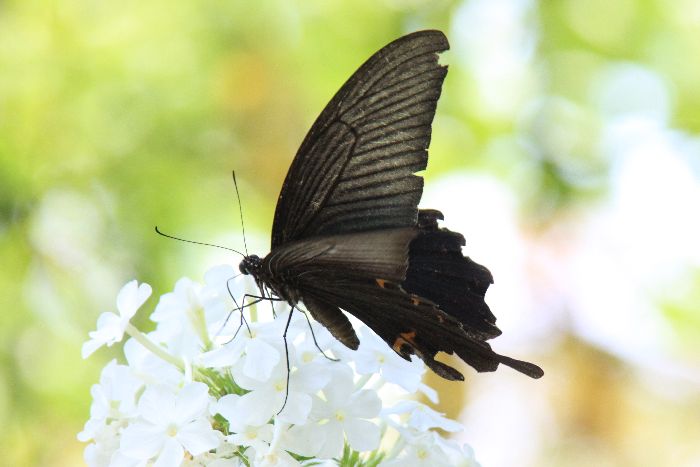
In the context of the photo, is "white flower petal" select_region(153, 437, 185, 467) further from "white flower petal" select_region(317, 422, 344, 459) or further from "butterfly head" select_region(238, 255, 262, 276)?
"butterfly head" select_region(238, 255, 262, 276)

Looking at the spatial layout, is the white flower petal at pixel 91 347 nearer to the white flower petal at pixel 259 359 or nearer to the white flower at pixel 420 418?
the white flower petal at pixel 259 359

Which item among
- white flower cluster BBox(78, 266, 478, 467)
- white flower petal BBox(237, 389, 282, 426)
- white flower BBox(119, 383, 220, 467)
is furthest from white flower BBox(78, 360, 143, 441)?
white flower petal BBox(237, 389, 282, 426)

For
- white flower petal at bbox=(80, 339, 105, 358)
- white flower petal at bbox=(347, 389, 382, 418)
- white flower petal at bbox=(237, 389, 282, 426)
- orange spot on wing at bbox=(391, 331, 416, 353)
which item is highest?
orange spot on wing at bbox=(391, 331, 416, 353)

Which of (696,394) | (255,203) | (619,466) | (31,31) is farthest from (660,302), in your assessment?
(31,31)

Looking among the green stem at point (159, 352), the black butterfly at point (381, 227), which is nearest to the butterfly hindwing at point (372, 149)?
the black butterfly at point (381, 227)

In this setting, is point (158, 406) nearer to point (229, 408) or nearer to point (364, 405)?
point (229, 408)

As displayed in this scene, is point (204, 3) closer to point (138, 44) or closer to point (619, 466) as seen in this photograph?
point (138, 44)
